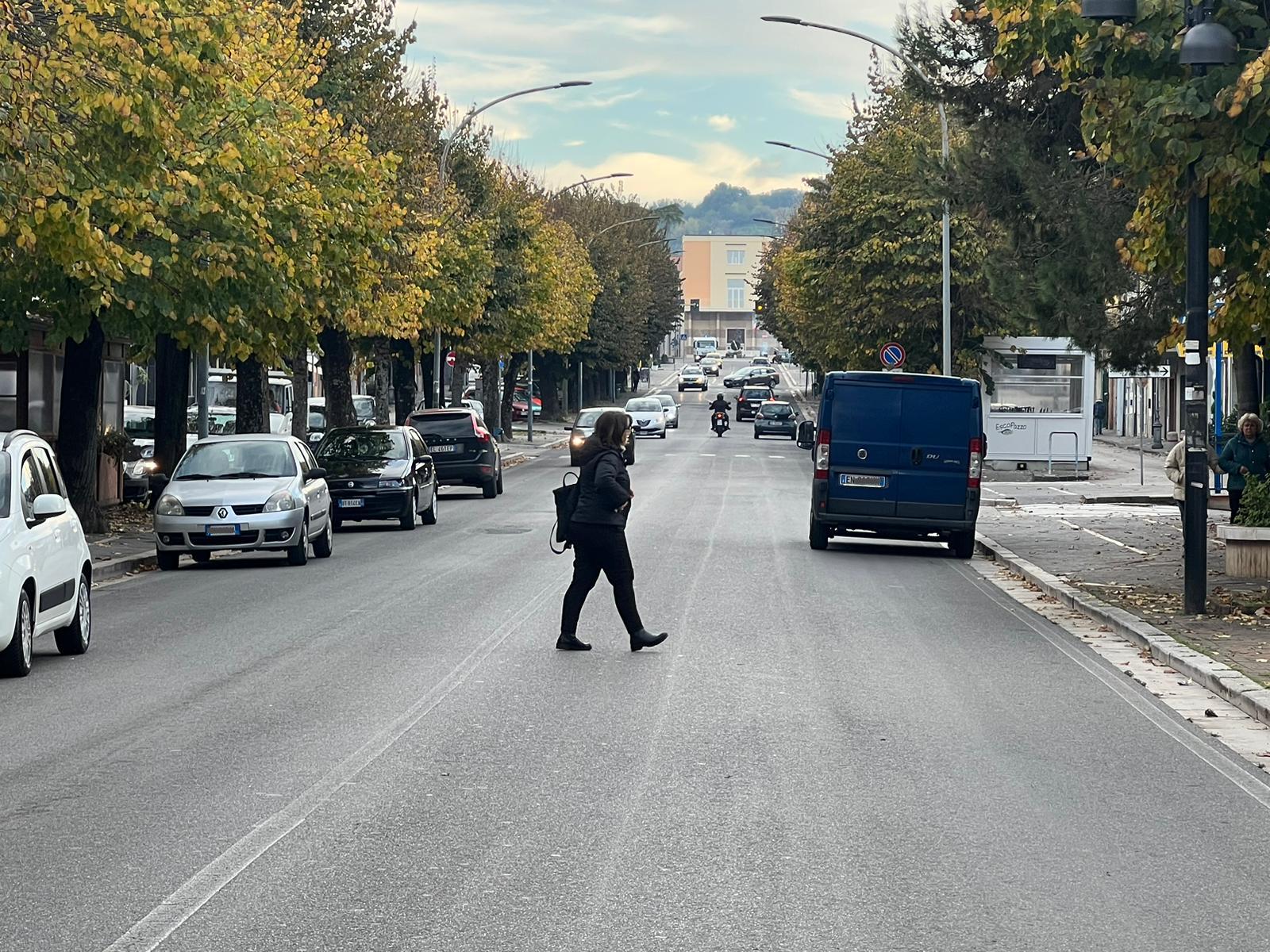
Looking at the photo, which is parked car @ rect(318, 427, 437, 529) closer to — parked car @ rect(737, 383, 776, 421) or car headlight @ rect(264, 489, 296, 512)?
car headlight @ rect(264, 489, 296, 512)

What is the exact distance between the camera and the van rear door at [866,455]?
24656 millimetres

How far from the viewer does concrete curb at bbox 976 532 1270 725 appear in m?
11.7

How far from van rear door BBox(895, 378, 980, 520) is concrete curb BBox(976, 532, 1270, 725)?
2.55 m

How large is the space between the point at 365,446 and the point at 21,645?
692 inches

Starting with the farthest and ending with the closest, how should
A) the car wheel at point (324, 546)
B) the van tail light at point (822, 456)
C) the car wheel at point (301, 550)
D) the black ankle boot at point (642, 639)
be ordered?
1. the van tail light at point (822, 456)
2. the car wheel at point (324, 546)
3. the car wheel at point (301, 550)
4. the black ankle boot at point (642, 639)

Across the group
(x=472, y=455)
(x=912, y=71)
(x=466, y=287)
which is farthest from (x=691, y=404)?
(x=912, y=71)

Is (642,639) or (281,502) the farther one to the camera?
(281,502)

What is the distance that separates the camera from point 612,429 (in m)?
Result: 13.8

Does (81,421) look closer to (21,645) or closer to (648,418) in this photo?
(21,645)

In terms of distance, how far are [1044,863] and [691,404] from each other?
111188 millimetres

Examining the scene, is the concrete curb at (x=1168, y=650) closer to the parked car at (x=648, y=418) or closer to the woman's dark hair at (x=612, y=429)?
the woman's dark hair at (x=612, y=429)

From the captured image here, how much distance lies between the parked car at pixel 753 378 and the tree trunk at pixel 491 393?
49.8m

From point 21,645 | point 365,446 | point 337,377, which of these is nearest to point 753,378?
point 337,377

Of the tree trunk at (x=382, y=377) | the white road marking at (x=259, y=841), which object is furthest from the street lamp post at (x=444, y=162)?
the white road marking at (x=259, y=841)
